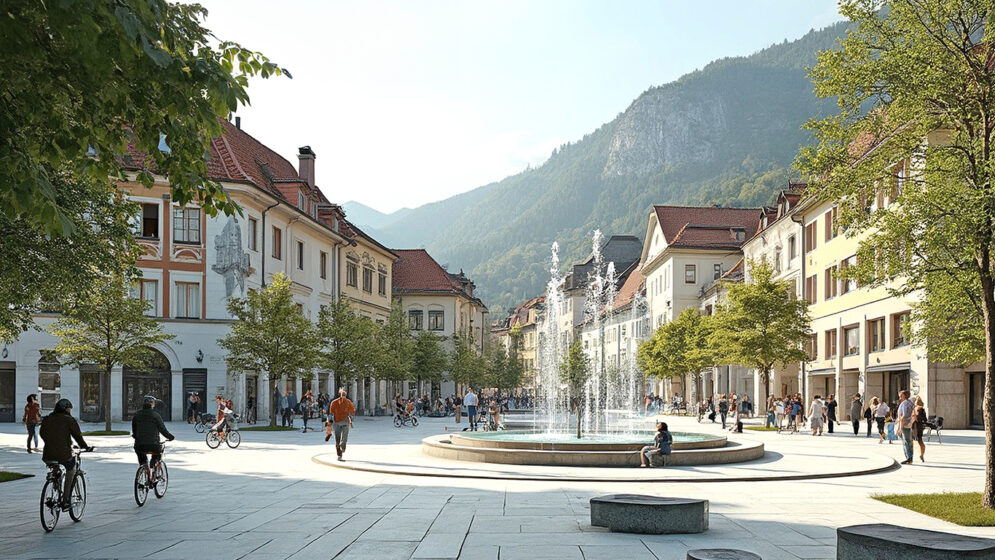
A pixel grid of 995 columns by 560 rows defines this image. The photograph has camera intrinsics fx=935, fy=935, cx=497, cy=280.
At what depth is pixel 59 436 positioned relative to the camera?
13.0 m

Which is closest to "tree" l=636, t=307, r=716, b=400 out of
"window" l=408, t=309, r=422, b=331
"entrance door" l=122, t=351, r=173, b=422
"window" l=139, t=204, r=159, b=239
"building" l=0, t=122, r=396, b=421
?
"window" l=408, t=309, r=422, b=331

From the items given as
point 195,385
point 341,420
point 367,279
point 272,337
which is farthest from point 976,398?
point 367,279

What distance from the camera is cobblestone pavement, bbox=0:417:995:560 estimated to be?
11.1 meters

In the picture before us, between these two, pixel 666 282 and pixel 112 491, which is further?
pixel 666 282

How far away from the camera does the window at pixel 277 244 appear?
4791cm

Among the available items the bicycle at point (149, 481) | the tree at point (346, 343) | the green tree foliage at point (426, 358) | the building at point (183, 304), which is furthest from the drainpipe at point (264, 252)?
the bicycle at point (149, 481)

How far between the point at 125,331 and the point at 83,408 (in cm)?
922

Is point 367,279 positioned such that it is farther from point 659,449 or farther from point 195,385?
point 659,449

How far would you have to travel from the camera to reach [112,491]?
1717cm

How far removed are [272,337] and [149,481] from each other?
74.3ft

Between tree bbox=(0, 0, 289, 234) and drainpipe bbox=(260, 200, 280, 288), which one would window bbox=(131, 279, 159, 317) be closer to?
drainpipe bbox=(260, 200, 280, 288)

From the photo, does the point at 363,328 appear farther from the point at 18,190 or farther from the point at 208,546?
the point at 18,190

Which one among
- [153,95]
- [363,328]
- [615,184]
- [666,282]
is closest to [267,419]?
[363,328]

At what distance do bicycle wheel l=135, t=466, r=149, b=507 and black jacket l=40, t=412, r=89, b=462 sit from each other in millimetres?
1659
